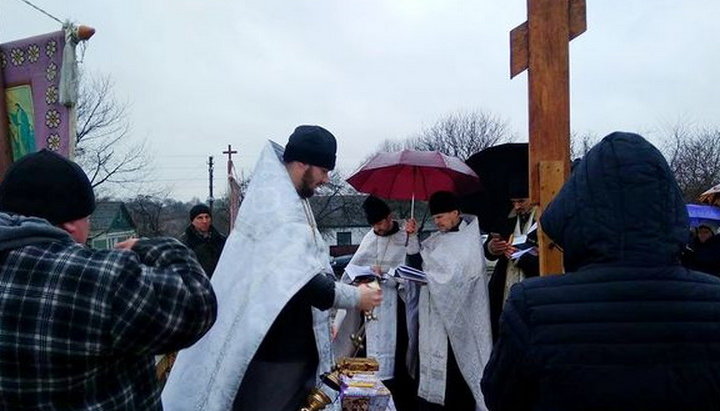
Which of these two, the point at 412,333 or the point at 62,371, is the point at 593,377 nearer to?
the point at 62,371

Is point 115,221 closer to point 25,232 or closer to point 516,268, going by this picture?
point 516,268

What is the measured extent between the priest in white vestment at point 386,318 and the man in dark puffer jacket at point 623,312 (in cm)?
347

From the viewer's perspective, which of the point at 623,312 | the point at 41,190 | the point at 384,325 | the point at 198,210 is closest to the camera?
the point at 623,312

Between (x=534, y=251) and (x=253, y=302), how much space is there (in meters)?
2.47

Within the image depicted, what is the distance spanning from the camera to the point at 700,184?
28.6m

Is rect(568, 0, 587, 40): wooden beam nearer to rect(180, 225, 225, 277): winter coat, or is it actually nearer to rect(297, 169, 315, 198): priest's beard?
rect(297, 169, 315, 198): priest's beard

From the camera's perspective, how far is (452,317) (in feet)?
16.0

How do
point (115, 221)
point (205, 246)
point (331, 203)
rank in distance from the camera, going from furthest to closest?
point (331, 203) → point (115, 221) → point (205, 246)

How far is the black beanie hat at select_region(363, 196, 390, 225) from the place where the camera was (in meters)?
5.54

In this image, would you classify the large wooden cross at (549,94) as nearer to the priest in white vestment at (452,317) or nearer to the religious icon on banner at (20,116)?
the priest in white vestment at (452,317)

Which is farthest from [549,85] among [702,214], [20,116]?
[702,214]

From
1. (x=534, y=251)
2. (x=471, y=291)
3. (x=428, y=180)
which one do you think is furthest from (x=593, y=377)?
(x=428, y=180)

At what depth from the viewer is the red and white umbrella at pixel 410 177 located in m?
5.23

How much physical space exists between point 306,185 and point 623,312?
172 cm
